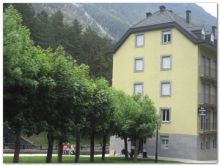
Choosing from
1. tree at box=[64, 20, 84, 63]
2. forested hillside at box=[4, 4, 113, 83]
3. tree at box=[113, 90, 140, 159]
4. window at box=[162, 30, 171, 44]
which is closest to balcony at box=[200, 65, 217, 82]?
window at box=[162, 30, 171, 44]

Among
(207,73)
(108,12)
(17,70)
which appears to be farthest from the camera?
(207,73)

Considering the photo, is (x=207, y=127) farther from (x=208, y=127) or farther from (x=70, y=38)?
(x=70, y=38)

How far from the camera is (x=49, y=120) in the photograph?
1702 centimetres

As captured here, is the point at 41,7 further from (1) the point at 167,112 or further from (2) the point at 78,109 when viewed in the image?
(1) the point at 167,112

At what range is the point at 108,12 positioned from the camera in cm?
1623

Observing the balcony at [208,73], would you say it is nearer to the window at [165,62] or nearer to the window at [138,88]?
the window at [165,62]

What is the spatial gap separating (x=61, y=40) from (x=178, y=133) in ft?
19.8

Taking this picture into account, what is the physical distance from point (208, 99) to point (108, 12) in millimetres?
5031

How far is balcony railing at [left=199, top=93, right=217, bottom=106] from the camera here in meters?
17.3

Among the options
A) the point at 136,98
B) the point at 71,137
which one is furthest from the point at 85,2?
the point at 136,98

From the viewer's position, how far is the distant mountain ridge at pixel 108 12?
1548 centimetres

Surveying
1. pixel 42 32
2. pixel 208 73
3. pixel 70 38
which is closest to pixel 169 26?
pixel 208 73

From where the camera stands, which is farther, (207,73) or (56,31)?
(56,31)

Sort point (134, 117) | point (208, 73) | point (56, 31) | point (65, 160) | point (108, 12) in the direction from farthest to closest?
point (134, 117) < point (56, 31) < point (208, 73) < point (65, 160) < point (108, 12)
